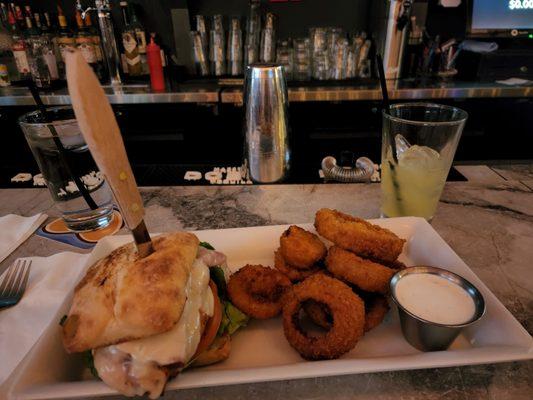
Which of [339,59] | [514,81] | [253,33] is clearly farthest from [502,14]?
[253,33]

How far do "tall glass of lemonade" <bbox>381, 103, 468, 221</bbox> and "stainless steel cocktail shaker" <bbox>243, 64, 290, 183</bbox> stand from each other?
519 mm

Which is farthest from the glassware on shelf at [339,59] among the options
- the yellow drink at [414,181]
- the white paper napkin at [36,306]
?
the white paper napkin at [36,306]

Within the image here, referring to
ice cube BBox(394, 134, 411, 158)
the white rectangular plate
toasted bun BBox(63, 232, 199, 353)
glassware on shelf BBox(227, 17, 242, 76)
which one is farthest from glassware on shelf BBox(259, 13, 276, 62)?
toasted bun BBox(63, 232, 199, 353)

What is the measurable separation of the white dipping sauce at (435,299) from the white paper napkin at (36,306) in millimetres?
742

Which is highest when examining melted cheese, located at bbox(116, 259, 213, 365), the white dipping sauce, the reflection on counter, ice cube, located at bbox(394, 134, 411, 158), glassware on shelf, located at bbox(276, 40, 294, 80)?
glassware on shelf, located at bbox(276, 40, 294, 80)

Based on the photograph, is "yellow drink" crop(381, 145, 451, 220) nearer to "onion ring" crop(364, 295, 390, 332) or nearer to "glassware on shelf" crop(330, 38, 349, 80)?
"onion ring" crop(364, 295, 390, 332)

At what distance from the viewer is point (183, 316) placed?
67cm

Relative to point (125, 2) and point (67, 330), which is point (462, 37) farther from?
point (67, 330)

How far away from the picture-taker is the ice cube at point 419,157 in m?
1.12

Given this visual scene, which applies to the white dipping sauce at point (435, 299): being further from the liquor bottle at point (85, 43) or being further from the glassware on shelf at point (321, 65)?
the liquor bottle at point (85, 43)

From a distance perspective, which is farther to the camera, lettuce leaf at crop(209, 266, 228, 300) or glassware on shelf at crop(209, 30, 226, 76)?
glassware on shelf at crop(209, 30, 226, 76)

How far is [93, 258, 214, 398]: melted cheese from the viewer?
1.99 ft

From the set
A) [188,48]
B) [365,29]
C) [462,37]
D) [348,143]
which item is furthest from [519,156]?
[188,48]

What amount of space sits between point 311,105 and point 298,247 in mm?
2347
